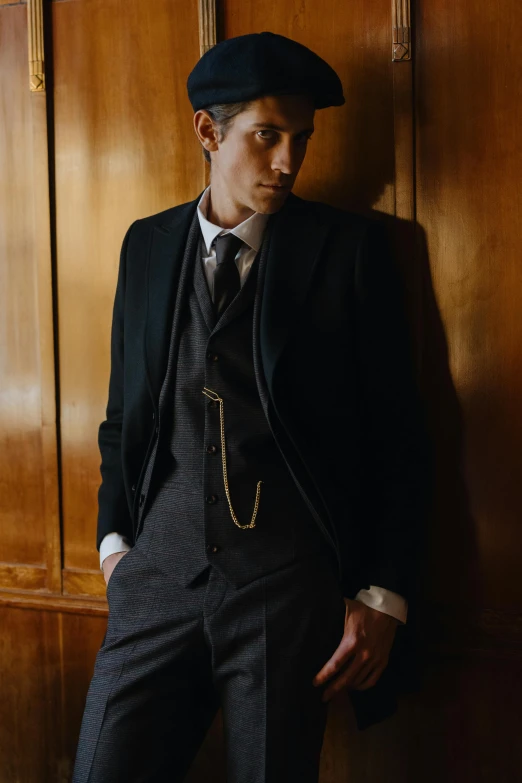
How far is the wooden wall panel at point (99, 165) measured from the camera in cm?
184

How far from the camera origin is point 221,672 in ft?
4.62

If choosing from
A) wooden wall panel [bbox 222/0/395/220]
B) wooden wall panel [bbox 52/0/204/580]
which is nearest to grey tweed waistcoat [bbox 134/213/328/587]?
wooden wall panel [bbox 222/0/395/220]

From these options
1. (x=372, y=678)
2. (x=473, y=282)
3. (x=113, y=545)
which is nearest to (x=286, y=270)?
(x=473, y=282)

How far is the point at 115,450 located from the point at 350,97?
0.99m

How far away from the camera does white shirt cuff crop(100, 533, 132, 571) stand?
1.64 m

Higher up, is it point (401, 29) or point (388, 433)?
point (401, 29)

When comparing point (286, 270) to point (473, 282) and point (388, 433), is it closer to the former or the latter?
point (388, 433)

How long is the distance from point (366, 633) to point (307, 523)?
0.24 meters

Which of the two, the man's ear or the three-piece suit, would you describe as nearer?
the three-piece suit

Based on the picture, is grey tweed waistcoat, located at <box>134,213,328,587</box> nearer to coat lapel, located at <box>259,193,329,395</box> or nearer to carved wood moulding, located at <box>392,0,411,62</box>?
coat lapel, located at <box>259,193,329,395</box>

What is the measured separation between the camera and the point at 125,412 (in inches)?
62.5

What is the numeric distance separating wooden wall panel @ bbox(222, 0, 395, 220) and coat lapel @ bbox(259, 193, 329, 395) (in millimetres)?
226

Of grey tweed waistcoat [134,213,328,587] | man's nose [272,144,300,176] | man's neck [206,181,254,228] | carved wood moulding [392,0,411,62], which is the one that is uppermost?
carved wood moulding [392,0,411,62]

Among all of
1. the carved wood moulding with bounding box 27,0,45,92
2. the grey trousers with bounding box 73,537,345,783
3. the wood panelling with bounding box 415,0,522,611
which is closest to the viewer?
the grey trousers with bounding box 73,537,345,783
